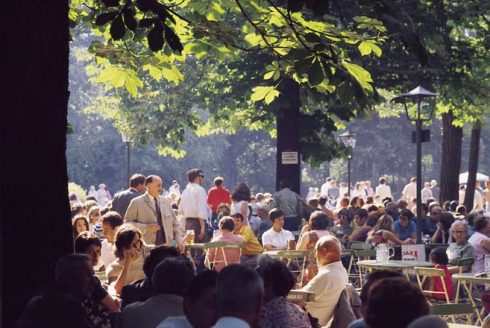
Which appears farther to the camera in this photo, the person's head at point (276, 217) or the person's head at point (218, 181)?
the person's head at point (218, 181)

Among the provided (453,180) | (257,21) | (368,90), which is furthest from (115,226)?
(453,180)

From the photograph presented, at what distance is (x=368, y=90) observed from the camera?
8867 millimetres

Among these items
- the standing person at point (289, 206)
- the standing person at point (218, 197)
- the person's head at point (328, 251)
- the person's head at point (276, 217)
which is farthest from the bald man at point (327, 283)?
the standing person at point (218, 197)

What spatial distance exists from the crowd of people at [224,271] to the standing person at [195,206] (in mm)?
24

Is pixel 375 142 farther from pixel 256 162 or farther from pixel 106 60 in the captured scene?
pixel 106 60

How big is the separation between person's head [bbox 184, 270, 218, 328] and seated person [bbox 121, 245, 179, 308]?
2.28m

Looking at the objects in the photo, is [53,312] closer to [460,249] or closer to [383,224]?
[460,249]

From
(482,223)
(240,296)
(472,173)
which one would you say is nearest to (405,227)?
(482,223)

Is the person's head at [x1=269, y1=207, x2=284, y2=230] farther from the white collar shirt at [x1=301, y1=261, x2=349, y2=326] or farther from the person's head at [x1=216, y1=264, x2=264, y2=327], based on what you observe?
the person's head at [x1=216, y1=264, x2=264, y2=327]

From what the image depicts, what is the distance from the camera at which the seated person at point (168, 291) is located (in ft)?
23.6

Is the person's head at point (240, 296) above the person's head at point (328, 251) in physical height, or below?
above

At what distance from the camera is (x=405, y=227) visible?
2128cm

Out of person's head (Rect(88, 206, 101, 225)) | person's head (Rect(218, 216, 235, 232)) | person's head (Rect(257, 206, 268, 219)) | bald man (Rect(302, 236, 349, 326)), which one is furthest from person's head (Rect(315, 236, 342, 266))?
person's head (Rect(257, 206, 268, 219))

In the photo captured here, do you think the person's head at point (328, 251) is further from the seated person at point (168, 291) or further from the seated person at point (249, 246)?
the seated person at point (249, 246)
